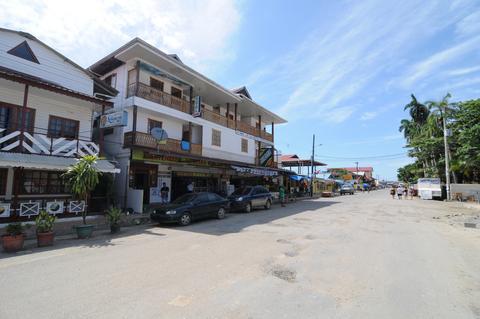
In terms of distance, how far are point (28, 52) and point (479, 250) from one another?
806 inches

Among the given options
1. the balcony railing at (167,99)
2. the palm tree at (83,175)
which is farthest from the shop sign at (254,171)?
the palm tree at (83,175)

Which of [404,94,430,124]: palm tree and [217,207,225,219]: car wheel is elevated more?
[404,94,430,124]: palm tree

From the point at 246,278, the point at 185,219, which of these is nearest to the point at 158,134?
the point at 185,219

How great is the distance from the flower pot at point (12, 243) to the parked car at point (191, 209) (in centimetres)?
531

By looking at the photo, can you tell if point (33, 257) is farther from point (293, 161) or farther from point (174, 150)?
point (293, 161)

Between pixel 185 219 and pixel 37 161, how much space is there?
21.4 ft

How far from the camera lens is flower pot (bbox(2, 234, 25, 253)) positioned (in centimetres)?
784

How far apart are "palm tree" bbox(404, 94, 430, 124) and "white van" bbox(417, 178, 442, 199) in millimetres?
23427

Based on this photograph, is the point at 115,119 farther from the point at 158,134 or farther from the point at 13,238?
the point at 13,238

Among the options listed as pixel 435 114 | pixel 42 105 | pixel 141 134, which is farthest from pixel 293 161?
pixel 42 105

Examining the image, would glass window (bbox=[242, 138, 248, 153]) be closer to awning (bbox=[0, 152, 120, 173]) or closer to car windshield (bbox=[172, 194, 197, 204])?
car windshield (bbox=[172, 194, 197, 204])

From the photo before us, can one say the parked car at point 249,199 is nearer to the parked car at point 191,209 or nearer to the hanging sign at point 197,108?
the parked car at point 191,209

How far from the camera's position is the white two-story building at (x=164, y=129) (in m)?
16.8

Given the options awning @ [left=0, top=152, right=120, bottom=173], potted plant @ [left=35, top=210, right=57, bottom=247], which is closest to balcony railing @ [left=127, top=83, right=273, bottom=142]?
awning @ [left=0, top=152, right=120, bottom=173]
